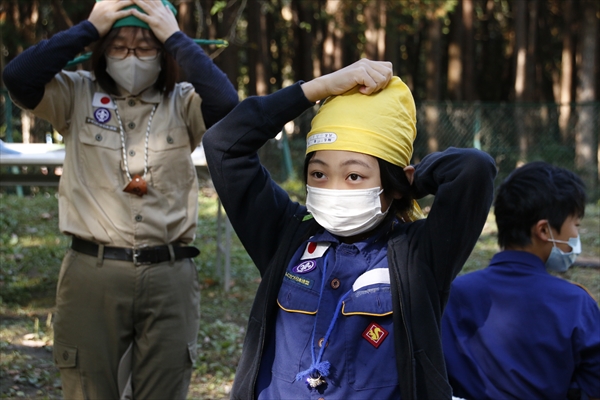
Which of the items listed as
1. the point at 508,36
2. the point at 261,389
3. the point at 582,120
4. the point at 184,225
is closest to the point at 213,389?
the point at 184,225

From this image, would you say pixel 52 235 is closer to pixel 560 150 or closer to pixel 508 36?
pixel 560 150

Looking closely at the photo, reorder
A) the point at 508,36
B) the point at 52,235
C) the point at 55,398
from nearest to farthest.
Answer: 1. the point at 55,398
2. the point at 52,235
3. the point at 508,36

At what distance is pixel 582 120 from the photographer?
47.2 feet

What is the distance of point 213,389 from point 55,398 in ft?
3.13

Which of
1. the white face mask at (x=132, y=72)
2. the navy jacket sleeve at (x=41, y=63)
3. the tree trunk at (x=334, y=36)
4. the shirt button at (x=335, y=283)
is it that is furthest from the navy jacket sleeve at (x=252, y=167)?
the tree trunk at (x=334, y=36)

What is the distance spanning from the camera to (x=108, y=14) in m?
3.06

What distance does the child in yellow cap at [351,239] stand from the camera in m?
1.94

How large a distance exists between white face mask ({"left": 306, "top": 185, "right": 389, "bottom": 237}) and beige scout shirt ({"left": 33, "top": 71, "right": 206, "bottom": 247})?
1.17 metres

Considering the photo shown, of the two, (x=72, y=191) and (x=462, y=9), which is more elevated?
(x=462, y=9)

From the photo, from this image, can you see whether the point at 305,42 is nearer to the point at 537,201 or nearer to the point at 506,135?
the point at 506,135

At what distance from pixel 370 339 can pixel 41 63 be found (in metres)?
1.86

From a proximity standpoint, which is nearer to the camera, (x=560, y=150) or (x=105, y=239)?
(x=105, y=239)

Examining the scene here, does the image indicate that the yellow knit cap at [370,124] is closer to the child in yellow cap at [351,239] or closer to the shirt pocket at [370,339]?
the child in yellow cap at [351,239]

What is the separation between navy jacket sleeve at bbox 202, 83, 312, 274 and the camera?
2.15 m
